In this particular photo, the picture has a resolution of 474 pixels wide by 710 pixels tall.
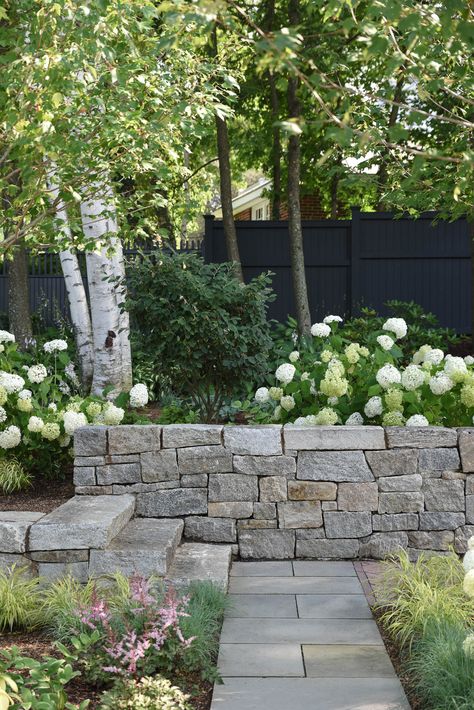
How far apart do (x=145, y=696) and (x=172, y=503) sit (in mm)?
2337

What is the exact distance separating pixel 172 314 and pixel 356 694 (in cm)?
322

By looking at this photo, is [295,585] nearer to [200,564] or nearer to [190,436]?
[200,564]

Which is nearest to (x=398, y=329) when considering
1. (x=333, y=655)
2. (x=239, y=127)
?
(x=333, y=655)

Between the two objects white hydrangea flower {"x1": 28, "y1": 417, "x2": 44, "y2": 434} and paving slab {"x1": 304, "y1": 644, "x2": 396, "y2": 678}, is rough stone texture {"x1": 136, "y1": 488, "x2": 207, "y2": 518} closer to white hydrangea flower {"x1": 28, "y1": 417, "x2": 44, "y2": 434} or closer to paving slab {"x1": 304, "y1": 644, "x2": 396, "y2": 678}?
white hydrangea flower {"x1": 28, "y1": 417, "x2": 44, "y2": 434}

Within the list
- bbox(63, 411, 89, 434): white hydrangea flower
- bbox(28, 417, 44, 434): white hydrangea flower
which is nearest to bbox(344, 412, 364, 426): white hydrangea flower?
bbox(63, 411, 89, 434): white hydrangea flower

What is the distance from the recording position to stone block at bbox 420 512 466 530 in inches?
206

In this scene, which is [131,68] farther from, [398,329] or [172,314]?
[398,329]

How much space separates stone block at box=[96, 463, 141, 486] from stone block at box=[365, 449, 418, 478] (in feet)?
4.60

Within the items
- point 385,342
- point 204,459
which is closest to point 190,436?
point 204,459

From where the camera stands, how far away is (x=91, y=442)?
5.33 m

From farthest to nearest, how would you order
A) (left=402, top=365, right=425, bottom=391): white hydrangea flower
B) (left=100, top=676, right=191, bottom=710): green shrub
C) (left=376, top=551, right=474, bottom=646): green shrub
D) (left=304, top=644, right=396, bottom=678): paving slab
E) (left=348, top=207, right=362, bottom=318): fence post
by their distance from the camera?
1. (left=348, top=207, right=362, bottom=318): fence post
2. (left=402, top=365, right=425, bottom=391): white hydrangea flower
3. (left=376, top=551, right=474, bottom=646): green shrub
4. (left=304, top=644, right=396, bottom=678): paving slab
5. (left=100, top=676, right=191, bottom=710): green shrub

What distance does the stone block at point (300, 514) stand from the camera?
524 centimetres

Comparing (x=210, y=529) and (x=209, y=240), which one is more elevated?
(x=209, y=240)

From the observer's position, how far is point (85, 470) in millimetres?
5340
